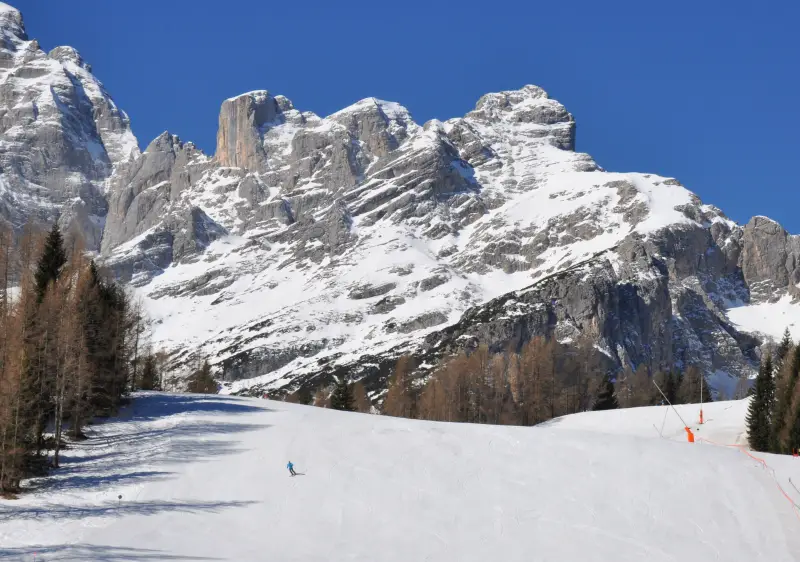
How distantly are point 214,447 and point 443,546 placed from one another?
18842 millimetres

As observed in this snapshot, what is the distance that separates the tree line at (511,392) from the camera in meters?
111

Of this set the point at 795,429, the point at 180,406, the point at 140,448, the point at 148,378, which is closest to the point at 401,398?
the point at 148,378

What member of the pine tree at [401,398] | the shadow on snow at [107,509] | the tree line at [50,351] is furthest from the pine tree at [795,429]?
the pine tree at [401,398]

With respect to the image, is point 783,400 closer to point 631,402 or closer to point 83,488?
point 83,488

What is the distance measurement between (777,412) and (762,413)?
2.73 meters

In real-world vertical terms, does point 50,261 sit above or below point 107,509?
above

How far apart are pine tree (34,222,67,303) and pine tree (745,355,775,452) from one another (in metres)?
52.7

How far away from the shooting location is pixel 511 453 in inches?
1998

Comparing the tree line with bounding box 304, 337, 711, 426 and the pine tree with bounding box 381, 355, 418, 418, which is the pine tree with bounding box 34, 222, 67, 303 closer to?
the tree line with bounding box 304, 337, 711, 426

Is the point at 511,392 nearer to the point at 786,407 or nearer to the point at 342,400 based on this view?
the point at 342,400

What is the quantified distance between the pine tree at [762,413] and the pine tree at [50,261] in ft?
173

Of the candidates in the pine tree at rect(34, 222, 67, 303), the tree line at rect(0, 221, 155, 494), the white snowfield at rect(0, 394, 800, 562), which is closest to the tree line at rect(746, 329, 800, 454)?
the white snowfield at rect(0, 394, 800, 562)

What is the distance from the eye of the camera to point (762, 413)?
233 feet

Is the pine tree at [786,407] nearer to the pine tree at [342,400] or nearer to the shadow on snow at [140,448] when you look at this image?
the shadow on snow at [140,448]
